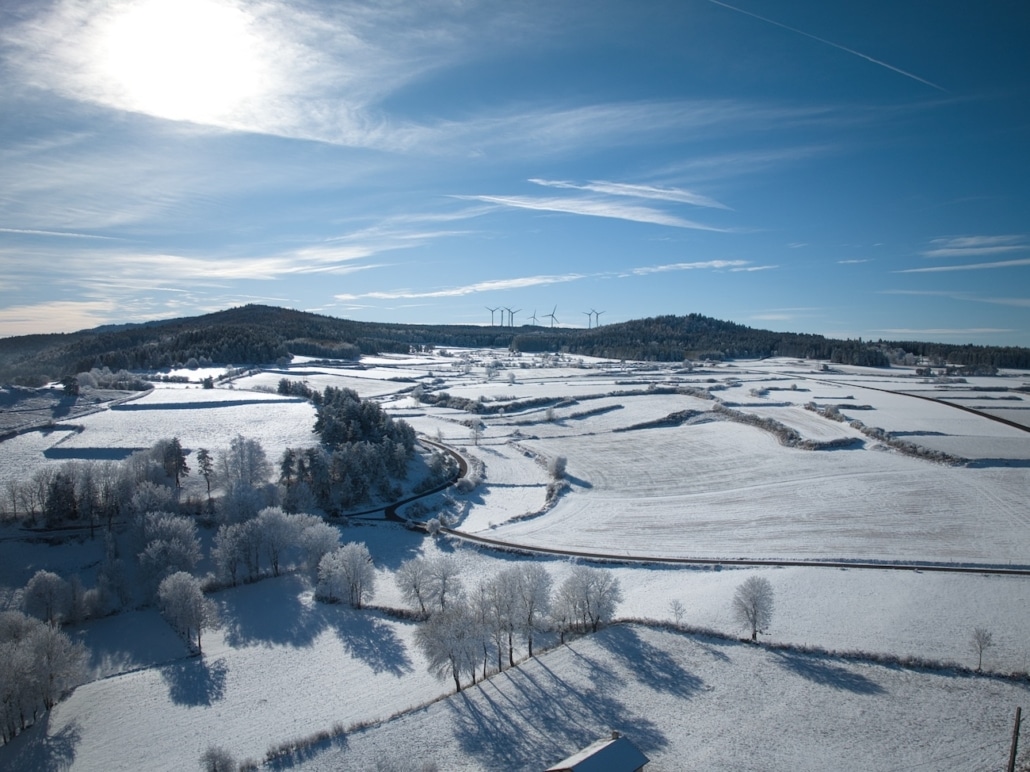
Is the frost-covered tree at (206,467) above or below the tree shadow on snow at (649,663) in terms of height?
above

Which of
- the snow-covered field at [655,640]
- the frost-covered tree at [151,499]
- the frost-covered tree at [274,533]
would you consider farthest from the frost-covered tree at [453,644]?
the frost-covered tree at [151,499]

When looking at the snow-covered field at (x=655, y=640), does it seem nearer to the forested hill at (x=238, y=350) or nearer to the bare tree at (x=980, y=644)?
the bare tree at (x=980, y=644)

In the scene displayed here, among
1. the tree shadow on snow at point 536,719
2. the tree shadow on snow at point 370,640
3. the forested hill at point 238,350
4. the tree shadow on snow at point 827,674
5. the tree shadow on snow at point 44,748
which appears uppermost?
the forested hill at point 238,350

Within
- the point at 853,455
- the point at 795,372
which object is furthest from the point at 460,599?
the point at 795,372

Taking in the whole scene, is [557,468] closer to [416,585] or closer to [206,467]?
[416,585]

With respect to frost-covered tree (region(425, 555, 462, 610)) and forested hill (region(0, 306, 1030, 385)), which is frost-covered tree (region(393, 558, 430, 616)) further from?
forested hill (region(0, 306, 1030, 385))

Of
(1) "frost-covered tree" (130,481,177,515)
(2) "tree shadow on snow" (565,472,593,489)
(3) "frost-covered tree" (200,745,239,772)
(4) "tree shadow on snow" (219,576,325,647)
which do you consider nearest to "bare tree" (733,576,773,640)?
(4) "tree shadow on snow" (219,576,325,647)

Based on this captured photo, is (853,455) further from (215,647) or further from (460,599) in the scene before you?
(215,647)
